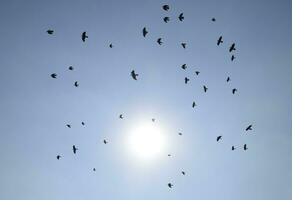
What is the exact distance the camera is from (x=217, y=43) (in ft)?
109

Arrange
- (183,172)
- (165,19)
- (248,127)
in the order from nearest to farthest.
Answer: (165,19) → (248,127) → (183,172)

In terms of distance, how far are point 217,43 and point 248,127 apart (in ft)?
29.8

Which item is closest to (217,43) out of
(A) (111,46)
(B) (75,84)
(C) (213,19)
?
(C) (213,19)

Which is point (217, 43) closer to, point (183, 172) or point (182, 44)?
point (182, 44)

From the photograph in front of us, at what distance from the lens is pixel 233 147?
3688 centimetres

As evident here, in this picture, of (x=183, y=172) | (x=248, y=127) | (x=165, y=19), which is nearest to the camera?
(x=165, y=19)

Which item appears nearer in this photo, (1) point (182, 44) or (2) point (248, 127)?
(1) point (182, 44)

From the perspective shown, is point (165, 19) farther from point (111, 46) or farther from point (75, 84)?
point (75, 84)

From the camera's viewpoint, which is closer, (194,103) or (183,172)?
(194,103)

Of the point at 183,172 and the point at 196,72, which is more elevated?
the point at 196,72

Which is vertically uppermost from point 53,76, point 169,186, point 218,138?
point 53,76

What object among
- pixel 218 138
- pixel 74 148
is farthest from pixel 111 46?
pixel 218 138

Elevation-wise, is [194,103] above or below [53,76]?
below

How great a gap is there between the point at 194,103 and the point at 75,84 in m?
11.0
